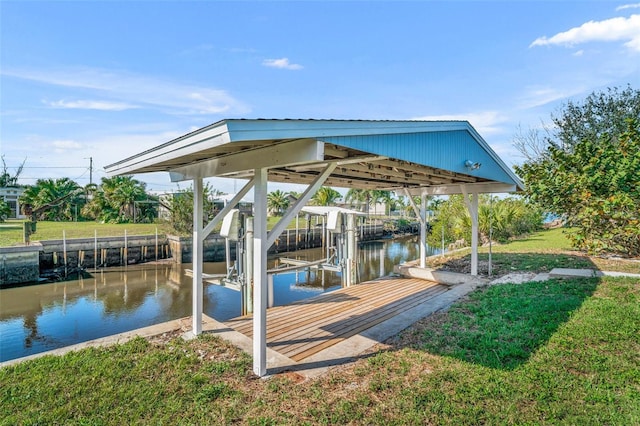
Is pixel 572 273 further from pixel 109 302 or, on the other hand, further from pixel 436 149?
pixel 109 302

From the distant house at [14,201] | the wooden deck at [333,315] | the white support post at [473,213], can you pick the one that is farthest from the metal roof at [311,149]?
the distant house at [14,201]

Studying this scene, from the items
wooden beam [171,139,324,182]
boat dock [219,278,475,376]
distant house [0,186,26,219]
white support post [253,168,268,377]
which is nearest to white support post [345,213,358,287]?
boat dock [219,278,475,376]

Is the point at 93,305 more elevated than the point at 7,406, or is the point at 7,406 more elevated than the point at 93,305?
the point at 7,406

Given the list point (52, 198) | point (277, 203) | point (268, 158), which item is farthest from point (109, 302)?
point (277, 203)

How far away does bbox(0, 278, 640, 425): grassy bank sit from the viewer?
2832mm

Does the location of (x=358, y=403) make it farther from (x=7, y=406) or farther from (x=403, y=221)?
(x=403, y=221)

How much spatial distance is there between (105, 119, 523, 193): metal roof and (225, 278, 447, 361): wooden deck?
7.74 ft

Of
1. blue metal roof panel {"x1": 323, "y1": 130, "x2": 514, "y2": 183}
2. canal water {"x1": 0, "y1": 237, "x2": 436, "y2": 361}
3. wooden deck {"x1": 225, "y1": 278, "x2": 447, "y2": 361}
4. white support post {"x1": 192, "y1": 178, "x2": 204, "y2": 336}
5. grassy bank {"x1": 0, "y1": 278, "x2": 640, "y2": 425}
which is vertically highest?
blue metal roof panel {"x1": 323, "y1": 130, "x2": 514, "y2": 183}

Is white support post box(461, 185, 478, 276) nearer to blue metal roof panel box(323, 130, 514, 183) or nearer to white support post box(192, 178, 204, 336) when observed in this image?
blue metal roof panel box(323, 130, 514, 183)

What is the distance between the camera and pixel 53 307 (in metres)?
11.1

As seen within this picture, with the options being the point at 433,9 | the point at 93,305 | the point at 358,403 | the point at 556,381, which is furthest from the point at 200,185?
the point at 93,305

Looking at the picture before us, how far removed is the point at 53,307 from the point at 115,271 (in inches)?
221

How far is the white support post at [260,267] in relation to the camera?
3531mm

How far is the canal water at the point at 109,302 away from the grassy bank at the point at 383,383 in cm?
575
